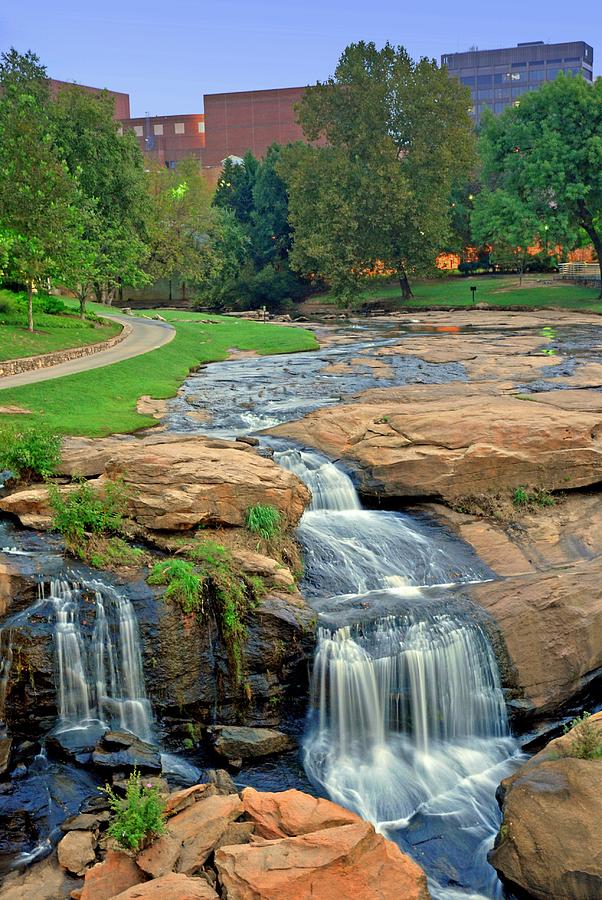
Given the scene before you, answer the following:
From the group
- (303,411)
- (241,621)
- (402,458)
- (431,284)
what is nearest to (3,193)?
(303,411)

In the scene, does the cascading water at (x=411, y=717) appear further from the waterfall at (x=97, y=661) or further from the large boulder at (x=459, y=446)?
the large boulder at (x=459, y=446)

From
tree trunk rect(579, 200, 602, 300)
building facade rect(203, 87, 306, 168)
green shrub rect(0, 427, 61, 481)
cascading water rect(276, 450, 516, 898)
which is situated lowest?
cascading water rect(276, 450, 516, 898)

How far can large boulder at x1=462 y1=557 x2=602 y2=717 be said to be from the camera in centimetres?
1188

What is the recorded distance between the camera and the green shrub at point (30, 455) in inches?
552

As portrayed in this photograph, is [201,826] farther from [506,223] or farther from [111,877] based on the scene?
[506,223]

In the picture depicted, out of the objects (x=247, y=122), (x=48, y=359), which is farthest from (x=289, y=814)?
(x=247, y=122)

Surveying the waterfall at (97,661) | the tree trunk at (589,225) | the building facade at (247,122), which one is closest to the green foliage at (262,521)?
the waterfall at (97,661)

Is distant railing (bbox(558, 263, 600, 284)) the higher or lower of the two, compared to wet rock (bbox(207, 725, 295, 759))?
higher

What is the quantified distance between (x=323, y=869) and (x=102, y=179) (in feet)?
126

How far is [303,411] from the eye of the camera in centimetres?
2108

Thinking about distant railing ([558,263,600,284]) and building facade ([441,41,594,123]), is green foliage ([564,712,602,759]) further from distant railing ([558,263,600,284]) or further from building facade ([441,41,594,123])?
building facade ([441,41,594,123])

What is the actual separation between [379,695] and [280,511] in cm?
369

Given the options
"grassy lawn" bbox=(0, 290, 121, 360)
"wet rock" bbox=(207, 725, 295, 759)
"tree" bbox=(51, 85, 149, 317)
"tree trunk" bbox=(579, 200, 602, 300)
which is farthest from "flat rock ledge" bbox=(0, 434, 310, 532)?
"tree trunk" bbox=(579, 200, 602, 300)

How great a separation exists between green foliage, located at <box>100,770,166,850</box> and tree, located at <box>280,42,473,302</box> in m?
51.1
